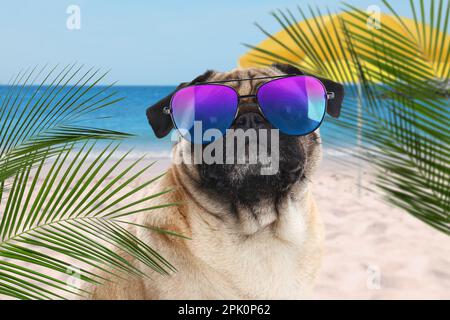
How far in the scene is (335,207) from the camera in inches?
227

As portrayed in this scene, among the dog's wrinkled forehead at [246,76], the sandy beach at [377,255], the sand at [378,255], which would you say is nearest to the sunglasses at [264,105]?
the dog's wrinkled forehead at [246,76]

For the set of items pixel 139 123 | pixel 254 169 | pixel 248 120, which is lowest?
pixel 254 169

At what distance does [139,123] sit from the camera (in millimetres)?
13078

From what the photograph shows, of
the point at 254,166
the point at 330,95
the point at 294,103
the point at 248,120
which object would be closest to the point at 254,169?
the point at 254,166

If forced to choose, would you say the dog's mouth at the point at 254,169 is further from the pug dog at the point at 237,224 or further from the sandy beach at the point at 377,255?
the sandy beach at the point at 377,255

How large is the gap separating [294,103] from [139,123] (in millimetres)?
11428

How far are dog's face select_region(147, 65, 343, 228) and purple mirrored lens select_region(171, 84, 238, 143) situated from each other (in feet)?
0.19

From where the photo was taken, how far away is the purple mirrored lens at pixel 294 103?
1916 millimetres

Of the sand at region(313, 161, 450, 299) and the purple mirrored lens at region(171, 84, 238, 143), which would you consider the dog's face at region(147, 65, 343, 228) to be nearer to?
the purple mirrored lens at region(171, 84, 238, 143)

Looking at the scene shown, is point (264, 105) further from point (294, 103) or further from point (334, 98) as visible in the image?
point (334, 98)

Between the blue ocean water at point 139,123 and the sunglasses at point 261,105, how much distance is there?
9 cm

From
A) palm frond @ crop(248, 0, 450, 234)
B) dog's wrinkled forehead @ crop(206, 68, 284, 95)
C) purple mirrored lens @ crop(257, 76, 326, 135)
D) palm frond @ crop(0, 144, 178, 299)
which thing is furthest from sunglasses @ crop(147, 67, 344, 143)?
palm frond @ crop(248, 0, 450, 234)
